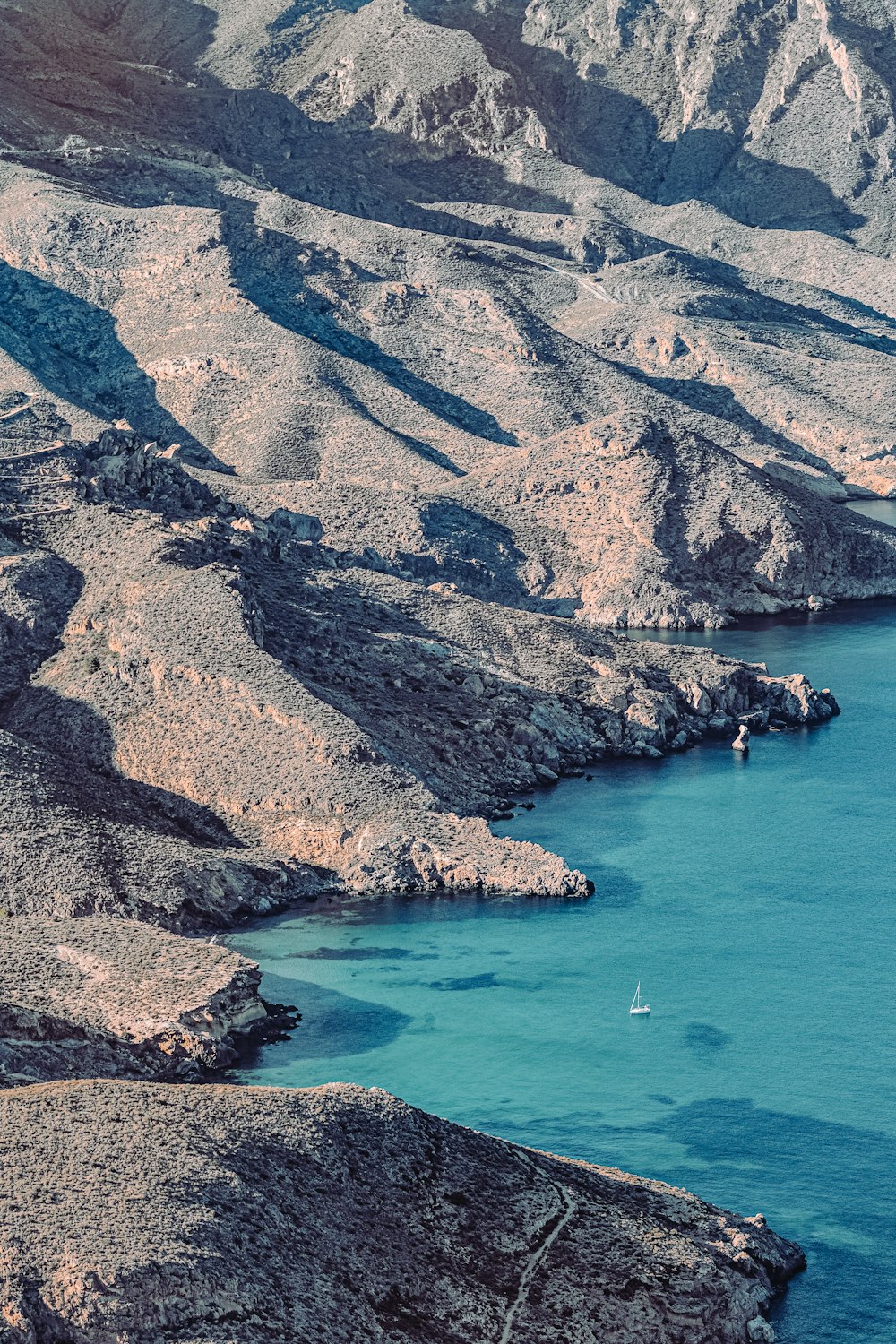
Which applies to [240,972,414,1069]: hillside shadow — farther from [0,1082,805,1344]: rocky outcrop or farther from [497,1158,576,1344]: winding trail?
[497,1158,576,1344]: winding trail

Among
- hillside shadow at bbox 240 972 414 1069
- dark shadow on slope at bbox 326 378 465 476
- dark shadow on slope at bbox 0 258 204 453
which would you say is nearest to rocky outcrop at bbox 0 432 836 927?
hillside shadow at bbox 240 972 414 1069

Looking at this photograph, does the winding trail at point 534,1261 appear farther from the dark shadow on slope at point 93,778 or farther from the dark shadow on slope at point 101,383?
the dark shadow on slope at point 101,383

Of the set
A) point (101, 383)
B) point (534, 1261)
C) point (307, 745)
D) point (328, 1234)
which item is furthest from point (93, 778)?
point (101, 383)

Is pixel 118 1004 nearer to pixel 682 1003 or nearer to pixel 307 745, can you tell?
pixel 682 1003

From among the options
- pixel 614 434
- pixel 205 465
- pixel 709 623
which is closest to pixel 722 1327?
pixel 709 623

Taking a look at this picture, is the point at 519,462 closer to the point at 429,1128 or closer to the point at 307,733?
the point at 307,733

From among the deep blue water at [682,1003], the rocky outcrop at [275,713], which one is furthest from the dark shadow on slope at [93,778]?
the deep blue water at [682,1003]
